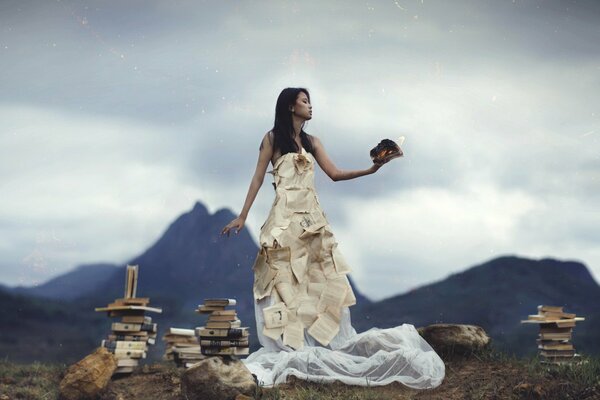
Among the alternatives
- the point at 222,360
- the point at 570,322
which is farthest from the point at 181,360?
the point at 570,322

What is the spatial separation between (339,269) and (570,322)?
355 centimetres

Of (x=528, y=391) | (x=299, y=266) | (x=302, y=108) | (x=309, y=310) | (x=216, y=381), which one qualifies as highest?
(x=302, y=108)

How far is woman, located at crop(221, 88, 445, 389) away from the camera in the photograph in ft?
29.1

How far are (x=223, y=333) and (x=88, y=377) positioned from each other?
1.89m

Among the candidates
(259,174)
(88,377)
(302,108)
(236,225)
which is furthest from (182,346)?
(302,108)

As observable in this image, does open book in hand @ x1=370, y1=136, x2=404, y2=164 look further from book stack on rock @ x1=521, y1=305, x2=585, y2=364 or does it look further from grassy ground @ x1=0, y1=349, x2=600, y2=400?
book stack on rock @ x1=521, y1=305, x2=585, y2=364

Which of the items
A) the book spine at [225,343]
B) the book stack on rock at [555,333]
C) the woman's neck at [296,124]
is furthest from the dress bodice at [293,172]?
the book stack on rock at [555,333]

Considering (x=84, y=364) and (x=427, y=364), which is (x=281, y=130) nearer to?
(x=427, y=364)

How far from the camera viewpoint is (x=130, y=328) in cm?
1066

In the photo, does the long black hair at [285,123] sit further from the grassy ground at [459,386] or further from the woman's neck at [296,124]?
the grassy ground at [459,386]

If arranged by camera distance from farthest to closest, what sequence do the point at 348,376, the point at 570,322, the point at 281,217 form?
the point at 570,322 < the point at 281,217 < the point at 348,376

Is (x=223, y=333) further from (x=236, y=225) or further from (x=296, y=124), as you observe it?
(x=296, y=124)

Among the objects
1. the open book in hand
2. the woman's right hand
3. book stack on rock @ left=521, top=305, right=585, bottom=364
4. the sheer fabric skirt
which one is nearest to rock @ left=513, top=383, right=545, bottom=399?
the sheer fabric skirt

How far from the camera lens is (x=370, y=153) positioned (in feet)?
29.6
